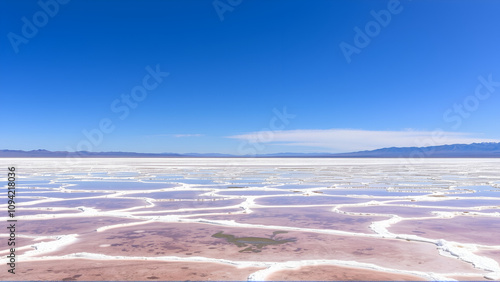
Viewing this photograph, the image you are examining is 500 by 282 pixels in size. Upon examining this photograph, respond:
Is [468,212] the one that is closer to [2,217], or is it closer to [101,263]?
[101,263]

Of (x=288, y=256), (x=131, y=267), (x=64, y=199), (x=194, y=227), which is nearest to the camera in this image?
(x=131, y=267)

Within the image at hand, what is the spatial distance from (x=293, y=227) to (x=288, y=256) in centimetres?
198

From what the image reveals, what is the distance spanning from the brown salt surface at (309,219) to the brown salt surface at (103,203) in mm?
3028

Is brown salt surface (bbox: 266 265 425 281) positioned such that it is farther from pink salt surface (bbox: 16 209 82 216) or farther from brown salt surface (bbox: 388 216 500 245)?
pink salt surface (bbox: 16 209 82 216)

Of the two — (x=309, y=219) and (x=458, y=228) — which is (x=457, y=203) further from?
(x=309, y=219)

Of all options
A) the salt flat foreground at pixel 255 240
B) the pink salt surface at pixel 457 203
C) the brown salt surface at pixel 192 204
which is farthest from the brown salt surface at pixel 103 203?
the pink salt surface at pixel 457 203

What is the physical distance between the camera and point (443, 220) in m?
7.52

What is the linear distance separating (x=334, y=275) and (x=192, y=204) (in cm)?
624

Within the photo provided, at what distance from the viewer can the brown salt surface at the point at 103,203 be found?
9.59 metres

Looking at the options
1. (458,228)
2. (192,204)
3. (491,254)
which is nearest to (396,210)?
(458,228)

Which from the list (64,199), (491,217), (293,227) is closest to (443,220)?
(491,217)

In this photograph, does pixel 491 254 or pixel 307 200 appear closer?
pixel 491 254

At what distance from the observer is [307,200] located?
10844 mm

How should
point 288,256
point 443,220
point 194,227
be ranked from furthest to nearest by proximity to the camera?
point 443,220 → point 194,227 → point 288,256
